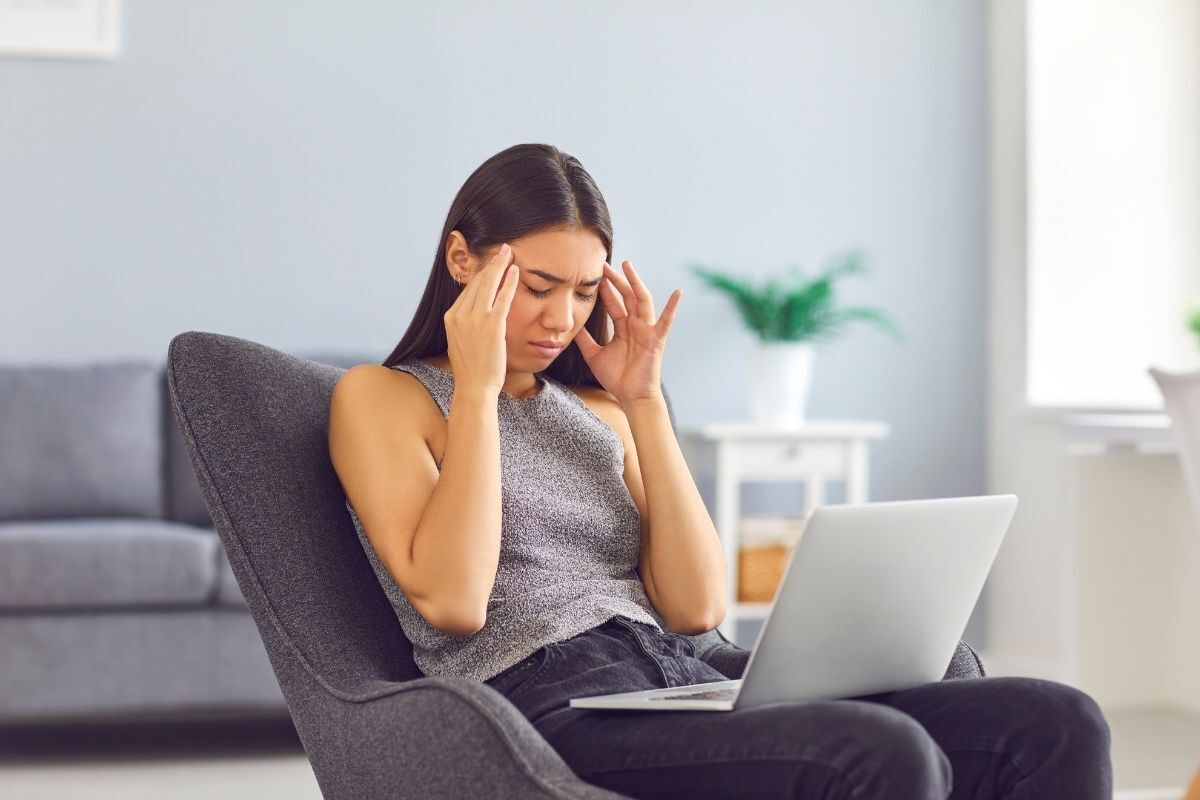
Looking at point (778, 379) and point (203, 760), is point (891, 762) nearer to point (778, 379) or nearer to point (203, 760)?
point (203, 760)

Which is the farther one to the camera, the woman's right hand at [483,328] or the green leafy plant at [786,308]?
the green leafy plant at [786,308]

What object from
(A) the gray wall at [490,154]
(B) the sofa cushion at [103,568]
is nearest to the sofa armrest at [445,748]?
(B) the sofa cushion at [103,568]

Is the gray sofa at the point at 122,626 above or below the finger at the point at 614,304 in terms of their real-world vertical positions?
below

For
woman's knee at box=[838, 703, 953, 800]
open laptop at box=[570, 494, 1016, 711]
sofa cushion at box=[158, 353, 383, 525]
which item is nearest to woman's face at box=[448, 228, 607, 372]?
open laptop at box=[570, 494, 1016, 711]

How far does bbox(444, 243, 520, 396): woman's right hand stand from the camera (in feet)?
4.73

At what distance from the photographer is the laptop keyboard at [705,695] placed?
1.26 meters

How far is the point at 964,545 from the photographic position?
Answer: 4.33 ft

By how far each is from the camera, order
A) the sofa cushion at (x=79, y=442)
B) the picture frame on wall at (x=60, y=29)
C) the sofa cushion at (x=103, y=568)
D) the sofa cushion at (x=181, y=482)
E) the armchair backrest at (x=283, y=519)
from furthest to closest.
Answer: the picture frame on wall at (x=60, y=29)
the sofa cushion at (x=181, y=482)
the sofa cushion at (x=79, y=442)
the sofa cushion at (x=103, y=568)
the armchair backrest at (x=283, y=519)

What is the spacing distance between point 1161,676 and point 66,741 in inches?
98.0

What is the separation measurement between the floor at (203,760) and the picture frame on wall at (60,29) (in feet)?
5.40

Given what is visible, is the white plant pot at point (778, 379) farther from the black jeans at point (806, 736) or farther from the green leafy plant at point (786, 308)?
the black jeans at point (806, 736)

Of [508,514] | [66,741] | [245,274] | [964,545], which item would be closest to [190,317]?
[245,274]

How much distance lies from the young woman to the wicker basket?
6.40ft

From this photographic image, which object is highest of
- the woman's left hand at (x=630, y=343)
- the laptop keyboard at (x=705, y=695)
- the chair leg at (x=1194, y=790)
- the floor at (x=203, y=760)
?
the woman's left hand at (x=630, y=343)
